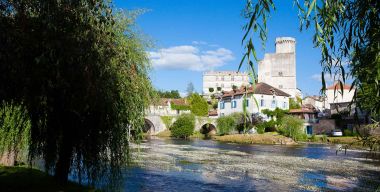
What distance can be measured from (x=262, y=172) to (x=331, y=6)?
21.6 meters

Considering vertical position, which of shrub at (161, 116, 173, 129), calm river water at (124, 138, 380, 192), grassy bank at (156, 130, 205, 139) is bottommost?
calm river water at (124, 138, 380, 192)

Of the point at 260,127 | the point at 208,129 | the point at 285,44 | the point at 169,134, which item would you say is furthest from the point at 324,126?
the point at 285,44

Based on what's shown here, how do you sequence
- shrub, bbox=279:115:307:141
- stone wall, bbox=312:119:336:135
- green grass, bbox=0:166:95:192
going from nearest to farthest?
green grass, bbox=0:166:95:192, shrub, bbox=279:115:307:141, stone wall, bbox=312:119:336:135

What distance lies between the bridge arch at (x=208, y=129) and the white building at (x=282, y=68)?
39781 mm

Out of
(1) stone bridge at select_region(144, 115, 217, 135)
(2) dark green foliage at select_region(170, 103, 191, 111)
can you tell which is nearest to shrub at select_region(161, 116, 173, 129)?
(1) stone bridge at select_region(144, 115, 217, 135)

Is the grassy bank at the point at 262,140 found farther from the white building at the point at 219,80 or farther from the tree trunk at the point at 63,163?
the white building at the point at 219,80

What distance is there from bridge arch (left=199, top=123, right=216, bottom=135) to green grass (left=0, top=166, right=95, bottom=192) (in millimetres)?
68833

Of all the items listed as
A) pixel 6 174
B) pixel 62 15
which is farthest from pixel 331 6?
pixel 6 174

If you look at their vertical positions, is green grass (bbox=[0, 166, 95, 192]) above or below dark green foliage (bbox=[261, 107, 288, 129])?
below

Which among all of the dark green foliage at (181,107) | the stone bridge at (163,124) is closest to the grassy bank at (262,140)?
the stone bridge at (163,124)

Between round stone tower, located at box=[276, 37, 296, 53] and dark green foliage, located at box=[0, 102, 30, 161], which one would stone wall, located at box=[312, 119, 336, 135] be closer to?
round stone tower, located at box=[276, 37, 296, 53]

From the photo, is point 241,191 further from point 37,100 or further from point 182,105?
point 182,105

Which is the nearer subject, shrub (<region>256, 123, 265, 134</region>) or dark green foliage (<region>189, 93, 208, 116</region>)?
shrub (<region>256, 123, 265, 134</region>)

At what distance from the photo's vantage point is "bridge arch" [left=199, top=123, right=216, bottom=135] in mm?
84188
